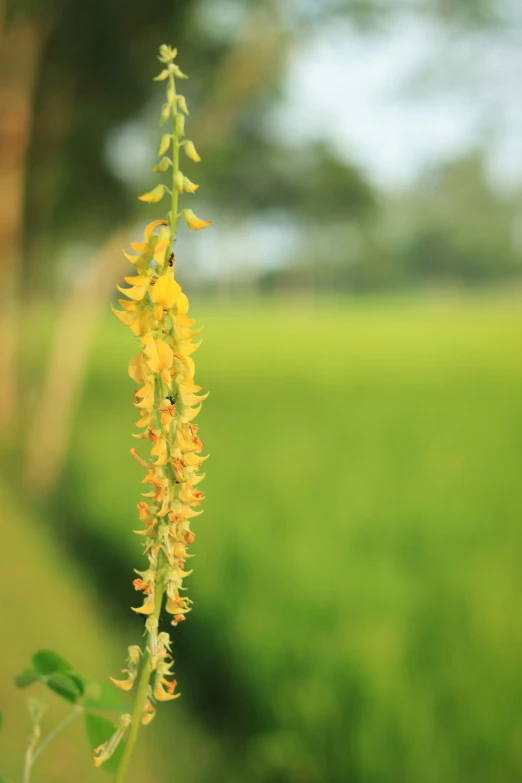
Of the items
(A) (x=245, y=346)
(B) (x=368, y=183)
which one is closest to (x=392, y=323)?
(A) (x=245, y=346)

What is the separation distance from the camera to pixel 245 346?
13578mm

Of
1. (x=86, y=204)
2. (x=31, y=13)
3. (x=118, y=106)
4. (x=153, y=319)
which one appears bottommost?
(x=153, y=319)

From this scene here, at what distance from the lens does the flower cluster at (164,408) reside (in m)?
0.40

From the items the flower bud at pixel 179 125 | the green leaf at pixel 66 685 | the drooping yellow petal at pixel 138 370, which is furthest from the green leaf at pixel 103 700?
the flower bud at pixel 179 125

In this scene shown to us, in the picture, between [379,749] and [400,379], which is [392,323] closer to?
[400,379]

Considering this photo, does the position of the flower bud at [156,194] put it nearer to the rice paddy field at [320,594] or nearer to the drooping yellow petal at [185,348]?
the drooping yellow petal at [185,348]

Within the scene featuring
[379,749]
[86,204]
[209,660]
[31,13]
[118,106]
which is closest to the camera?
[379,749]

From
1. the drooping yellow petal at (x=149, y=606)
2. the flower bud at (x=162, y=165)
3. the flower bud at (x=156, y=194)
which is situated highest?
the flower bud at (x=162, y=165)

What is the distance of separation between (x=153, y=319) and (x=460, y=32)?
5.35 meters

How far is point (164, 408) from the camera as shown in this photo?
41 centimetres

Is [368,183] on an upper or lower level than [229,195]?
upper

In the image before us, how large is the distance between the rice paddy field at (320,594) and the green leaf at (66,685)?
134 centimetres

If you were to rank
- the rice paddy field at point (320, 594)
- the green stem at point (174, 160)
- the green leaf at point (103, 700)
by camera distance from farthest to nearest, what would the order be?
the rice paddy field at point (320, 594) < the green leaf at point (103, 700) < the green stem at point (174, 160)

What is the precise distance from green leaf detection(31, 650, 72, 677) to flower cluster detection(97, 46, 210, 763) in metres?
0.21
